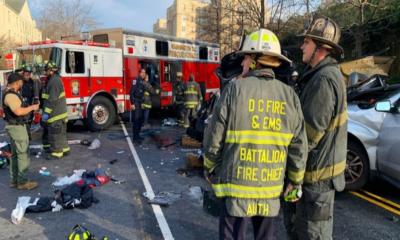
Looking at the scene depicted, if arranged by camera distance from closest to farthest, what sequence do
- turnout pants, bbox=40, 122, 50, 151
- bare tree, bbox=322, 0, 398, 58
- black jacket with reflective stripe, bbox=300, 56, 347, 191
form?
black jacket with reflective stripe, bbox=300, 56, 347, 191
turnout pants, bbox=40, 122, 50, 151
bare tree, bbox=322, 0, 398, 58

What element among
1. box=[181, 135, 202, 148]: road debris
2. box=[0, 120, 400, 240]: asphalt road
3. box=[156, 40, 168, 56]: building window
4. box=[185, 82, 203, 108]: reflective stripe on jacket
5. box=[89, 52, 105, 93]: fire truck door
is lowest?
box=[0, 120, 400, 240]: asphalt road

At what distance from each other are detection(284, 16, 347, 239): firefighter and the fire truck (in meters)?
8.91

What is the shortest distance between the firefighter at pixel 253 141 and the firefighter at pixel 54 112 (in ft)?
20.4

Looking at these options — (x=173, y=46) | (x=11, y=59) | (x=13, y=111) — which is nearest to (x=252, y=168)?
(x=13, y=111)

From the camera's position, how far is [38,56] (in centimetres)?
1077

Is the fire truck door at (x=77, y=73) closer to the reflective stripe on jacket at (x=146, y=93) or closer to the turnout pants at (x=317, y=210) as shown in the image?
the reflective stripe on jacket at (x=146, y=93)

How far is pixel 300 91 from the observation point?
3.05 metres

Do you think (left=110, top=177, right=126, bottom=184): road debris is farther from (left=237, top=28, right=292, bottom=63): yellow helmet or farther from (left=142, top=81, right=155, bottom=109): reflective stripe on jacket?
(left=237, top=28, right=292, bottom=63): yellow helmet

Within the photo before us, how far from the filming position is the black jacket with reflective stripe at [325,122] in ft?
9.11

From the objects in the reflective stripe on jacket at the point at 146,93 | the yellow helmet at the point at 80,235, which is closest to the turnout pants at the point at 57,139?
the reflective stripe on jacket at the point at 146,93

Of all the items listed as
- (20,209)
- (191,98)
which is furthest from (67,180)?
(191,98)

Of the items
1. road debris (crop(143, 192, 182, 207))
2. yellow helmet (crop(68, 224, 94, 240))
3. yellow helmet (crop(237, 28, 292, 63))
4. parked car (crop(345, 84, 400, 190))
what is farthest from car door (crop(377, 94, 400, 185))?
yellow helmet (crop(68, 224, 94, 240))

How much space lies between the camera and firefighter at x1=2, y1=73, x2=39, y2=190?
18.6ft

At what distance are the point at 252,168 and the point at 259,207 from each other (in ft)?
0.89
